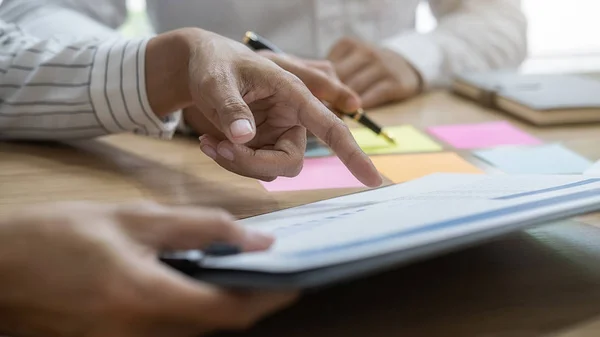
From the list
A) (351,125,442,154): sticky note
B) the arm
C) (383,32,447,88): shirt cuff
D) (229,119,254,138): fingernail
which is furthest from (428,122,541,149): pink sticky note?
the arm

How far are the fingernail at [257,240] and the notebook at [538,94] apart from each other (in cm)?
67

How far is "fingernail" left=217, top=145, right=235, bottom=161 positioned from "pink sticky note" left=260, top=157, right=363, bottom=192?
71 millimetres

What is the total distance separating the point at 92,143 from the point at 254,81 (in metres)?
0.27

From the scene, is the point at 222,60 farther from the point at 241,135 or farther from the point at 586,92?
the point at 586,92

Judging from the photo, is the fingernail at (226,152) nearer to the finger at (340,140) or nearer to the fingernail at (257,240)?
the finger at (340,140)

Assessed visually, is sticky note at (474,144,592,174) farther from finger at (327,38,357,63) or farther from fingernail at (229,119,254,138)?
finger at (327,38,357,63)

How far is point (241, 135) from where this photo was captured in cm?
56

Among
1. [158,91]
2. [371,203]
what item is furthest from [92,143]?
[371,203]

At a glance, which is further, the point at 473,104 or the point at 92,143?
the point at 473,104

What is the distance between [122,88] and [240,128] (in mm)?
235

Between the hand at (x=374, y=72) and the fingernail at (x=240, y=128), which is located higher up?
the fingernail at (x=240, y=128)

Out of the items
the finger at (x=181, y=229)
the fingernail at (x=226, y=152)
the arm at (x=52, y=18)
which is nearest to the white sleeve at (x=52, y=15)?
the arm at (x=52, y=18)

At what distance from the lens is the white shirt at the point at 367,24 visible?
1.23 metres

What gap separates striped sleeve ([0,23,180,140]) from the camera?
75 cm
